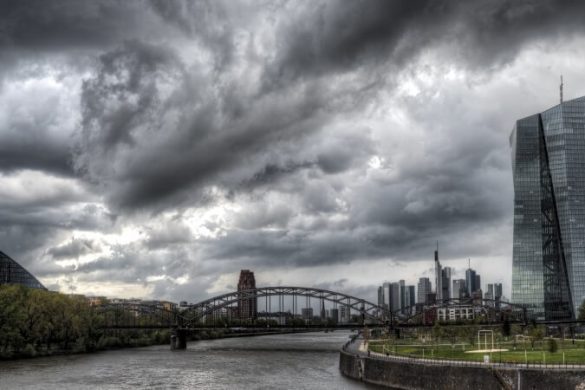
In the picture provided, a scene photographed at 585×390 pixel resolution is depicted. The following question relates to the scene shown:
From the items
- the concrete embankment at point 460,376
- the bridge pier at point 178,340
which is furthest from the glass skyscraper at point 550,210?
the concrete embankment at point 460,376

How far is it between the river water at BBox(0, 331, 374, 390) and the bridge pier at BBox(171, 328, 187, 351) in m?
21.1

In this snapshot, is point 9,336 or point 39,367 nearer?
point 39,367

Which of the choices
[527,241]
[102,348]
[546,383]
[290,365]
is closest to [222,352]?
[102,348]

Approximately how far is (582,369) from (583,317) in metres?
109

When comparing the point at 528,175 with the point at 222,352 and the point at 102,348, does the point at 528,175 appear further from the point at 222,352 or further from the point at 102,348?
the point at 102,348

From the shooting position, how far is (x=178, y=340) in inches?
5138

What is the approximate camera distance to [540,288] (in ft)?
562

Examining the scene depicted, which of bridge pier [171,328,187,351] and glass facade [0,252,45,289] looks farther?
glass facade [0,252,45,289]

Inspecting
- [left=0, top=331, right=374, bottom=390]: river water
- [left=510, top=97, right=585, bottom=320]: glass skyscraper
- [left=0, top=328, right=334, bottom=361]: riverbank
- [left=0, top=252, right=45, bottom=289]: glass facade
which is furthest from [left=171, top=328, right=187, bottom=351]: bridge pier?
[left=510, top=97, right=585, bottom=320]: glass skyscraper

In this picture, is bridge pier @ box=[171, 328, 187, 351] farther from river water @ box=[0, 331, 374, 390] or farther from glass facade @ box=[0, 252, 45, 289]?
glass facade @ box=[0, 252, 45, 289]

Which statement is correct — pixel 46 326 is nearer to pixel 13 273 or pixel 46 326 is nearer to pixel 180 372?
pixel 180 372

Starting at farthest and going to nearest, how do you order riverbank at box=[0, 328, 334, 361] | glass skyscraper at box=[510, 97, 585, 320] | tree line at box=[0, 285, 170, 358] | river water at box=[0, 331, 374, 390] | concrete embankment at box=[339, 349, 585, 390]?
glass skyscraper at box=[510, 97, 585, 320], tree line at box=[0, 285, 170, 358], riverbank at box=[0, 328, 334, 361], river water at box=[0, 331, 374, 390], concrete embankment at box=[339, 349, 585, 390]

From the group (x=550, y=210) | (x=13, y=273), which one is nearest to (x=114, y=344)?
(x=13, y=273)

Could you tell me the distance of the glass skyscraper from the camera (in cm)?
16400
